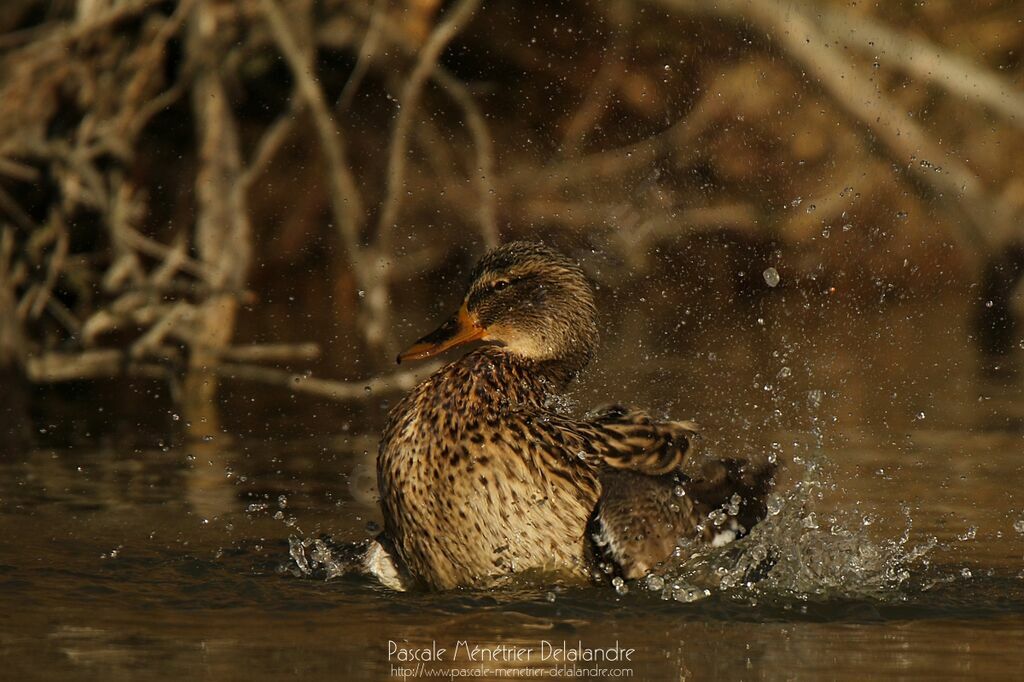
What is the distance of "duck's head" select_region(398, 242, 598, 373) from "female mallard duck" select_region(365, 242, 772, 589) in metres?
0.12

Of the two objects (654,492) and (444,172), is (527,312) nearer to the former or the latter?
(654,492)

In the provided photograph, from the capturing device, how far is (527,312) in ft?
18.4

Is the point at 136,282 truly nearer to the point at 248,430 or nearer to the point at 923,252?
the point at 248,430

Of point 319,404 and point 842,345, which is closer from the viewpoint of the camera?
point 319,404

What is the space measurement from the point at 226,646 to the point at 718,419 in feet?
12.1

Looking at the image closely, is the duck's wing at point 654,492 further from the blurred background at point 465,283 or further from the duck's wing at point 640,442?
the blurred background at point 465,283

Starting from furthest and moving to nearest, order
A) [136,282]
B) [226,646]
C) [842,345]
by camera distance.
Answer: [842,345] → [136,282] → [226,646]

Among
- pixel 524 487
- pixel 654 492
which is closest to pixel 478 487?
pixel 524 487

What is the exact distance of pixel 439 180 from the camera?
10820mm

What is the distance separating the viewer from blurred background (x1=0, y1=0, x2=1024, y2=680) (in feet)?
15.3

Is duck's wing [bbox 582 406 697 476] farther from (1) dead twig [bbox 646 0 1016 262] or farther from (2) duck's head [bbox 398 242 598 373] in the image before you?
(1) dead twig [bbox 646 0 1016 262]

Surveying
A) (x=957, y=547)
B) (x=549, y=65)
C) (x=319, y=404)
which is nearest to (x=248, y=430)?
(x=319, y=404)

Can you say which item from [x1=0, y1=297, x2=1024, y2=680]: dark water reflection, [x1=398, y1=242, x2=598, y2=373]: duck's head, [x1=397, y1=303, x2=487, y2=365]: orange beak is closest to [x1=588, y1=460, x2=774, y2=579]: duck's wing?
[x1=0, y1=297, x2=1024, y2=680]: dark water reflection

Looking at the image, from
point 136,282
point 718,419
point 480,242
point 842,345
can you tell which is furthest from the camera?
point 480,242
